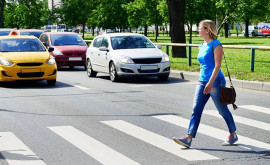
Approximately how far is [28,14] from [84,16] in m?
8.85

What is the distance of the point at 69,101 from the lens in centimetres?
1169

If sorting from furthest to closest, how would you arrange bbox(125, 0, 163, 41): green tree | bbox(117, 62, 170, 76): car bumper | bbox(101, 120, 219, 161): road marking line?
bbox(125, 0, 163, 41): green tree < bbox(117, 62, 170, 76): car bumper < bbox(101, 120, 219, 161): road marking line

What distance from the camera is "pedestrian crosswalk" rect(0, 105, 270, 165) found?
6.22 meters

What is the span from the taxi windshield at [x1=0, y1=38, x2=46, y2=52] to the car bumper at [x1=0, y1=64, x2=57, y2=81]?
49.1 inches

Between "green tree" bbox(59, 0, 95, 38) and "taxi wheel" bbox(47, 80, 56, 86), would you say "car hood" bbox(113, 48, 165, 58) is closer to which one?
"taxi wheel" bbox(47, 80, 56, 86)

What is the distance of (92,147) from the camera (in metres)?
6.86

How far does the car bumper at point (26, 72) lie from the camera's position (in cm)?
1472

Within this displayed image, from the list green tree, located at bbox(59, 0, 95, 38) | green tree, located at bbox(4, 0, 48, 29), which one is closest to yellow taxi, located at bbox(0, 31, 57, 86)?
green tree, located at bbox(59, 0, 95, 38)

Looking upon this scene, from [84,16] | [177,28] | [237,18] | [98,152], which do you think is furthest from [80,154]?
[84,16]

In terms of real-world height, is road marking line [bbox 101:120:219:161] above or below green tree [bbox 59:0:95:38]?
below

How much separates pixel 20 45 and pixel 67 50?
583 centimetres

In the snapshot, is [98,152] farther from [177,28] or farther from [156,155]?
[177,28]

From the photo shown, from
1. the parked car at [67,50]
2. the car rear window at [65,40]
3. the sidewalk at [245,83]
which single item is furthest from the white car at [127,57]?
the car rear window at [65,40]

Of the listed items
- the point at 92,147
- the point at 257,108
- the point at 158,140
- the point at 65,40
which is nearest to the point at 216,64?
the point at 158,140
